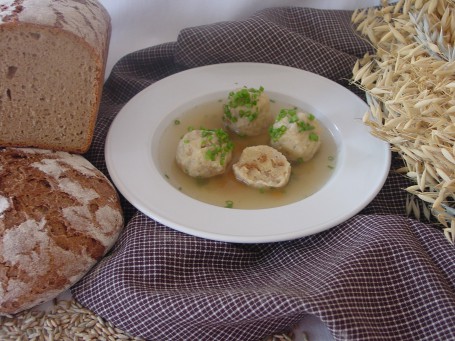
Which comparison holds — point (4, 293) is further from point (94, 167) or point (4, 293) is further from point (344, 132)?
point (344, 132)

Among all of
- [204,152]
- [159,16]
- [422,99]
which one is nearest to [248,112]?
[204,152]

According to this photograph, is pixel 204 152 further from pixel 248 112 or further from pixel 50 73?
pixel 50 73

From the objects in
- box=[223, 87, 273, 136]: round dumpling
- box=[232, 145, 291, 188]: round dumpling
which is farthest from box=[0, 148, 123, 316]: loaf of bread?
box=[223, 87, 273, 136]: round dumpling

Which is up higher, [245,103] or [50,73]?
[50,73]

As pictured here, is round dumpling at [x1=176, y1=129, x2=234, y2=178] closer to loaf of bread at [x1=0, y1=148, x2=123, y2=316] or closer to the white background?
loaf of bread at [x1=0, y1=148, x2=123, y2=316]

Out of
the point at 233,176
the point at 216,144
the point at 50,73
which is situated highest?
the point at 50,73

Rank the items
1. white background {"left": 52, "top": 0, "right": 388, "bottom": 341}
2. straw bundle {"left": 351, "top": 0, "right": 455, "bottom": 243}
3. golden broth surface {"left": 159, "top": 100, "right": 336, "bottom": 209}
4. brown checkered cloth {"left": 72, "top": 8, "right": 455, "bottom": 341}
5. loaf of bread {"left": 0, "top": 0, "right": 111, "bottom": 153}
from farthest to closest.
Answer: white background {"left": 52, "top": 0, "right": 388, "bottom": 341} → golden broth surface {"left": 159, "top": 100, "right": 336, "bottom": 209} → loaf of bread {"left": 0, "top": 0, "right": 111, "bottom": 153} → straw bundle {"left": 351, "top": 0, "right": 455, "bottom": 243} → brown checkered cloth {"left": 72, "top": 8, "right": 455, "bottom": 341}

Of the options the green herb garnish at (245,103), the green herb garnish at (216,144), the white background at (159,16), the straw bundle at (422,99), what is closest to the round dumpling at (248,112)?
the green herb garnish at (245,103)
